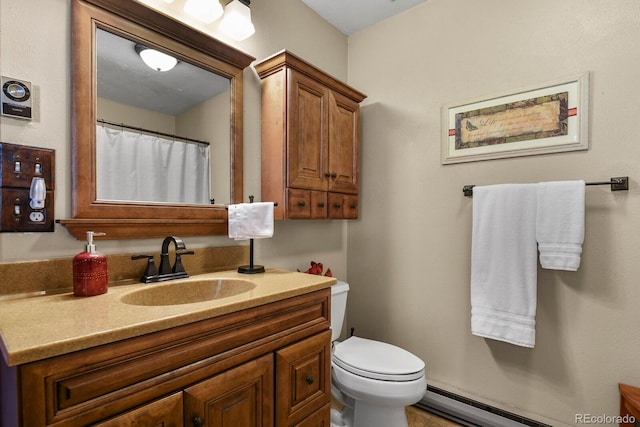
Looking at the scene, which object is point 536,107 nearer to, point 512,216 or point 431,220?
point 512,216

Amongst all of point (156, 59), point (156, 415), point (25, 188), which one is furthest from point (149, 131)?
point (156, 415)

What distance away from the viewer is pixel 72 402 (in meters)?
0.64

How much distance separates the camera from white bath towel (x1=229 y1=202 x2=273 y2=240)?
4.55ft

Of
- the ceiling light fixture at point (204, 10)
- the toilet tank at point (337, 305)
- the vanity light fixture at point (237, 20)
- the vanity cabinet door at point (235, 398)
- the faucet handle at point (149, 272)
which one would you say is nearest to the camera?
the vanity cabinet door at point (235, 398)

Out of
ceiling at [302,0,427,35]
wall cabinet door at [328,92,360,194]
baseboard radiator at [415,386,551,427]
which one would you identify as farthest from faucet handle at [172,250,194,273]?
ceiling at [302,0,427,35]

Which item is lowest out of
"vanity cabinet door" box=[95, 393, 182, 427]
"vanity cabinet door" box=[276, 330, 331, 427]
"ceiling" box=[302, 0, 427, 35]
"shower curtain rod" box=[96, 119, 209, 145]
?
"vanity cabinet door" box=[276, 330, 331, 427]

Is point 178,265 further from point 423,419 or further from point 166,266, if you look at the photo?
point 423,419

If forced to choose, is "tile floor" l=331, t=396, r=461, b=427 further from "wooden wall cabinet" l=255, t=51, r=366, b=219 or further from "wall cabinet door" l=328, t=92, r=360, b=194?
"wall cabinet door" l=328, t=92, r=360, b=194

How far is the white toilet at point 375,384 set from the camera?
1.40 metres

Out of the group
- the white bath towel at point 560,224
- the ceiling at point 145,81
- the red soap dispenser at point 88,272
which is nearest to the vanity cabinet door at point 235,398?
the red soap dispenser at point 88,272

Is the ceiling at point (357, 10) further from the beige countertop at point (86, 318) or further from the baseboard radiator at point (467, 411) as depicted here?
the baseboard radiator at point (467, 411)

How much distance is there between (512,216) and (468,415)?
3.69 feet

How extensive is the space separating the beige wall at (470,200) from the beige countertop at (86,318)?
1.12 meters

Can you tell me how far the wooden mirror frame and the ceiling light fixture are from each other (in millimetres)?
88
